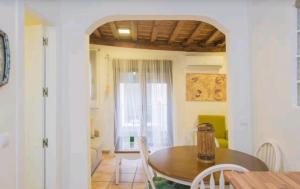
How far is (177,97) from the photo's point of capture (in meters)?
5.76

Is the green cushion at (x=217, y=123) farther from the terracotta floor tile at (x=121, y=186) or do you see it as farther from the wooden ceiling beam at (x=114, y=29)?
the wooden ceiling beam at (x=114, y=29)

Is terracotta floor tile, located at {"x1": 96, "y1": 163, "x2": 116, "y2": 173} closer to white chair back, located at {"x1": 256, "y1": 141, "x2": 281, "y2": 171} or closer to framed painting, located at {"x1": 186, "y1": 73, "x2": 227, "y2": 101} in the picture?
framed painting, located at {"x1": 186, "y1": 73, "x2": 227, "y2": 101}

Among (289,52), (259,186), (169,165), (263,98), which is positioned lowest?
(169,165)

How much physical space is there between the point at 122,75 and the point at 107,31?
121 centimetres

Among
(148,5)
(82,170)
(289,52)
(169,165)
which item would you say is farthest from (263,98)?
(82,170)

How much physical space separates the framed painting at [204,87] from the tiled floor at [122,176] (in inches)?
81.3

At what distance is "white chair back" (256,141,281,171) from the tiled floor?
1800mm

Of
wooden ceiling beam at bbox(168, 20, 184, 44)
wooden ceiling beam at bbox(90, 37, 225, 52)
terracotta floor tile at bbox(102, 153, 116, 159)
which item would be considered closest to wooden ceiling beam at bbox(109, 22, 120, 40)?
wooden ceiling beam at bbox(90, 37, 225, 52)

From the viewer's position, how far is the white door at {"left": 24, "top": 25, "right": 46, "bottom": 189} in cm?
239

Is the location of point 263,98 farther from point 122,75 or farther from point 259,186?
point 122,75

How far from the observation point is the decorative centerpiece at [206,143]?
210 centimetres

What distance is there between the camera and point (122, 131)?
5.60m

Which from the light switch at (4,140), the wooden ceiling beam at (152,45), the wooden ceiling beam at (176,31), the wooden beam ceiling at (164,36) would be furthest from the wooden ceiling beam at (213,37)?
the light switch at (4,140)

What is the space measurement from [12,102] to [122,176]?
2.67m
